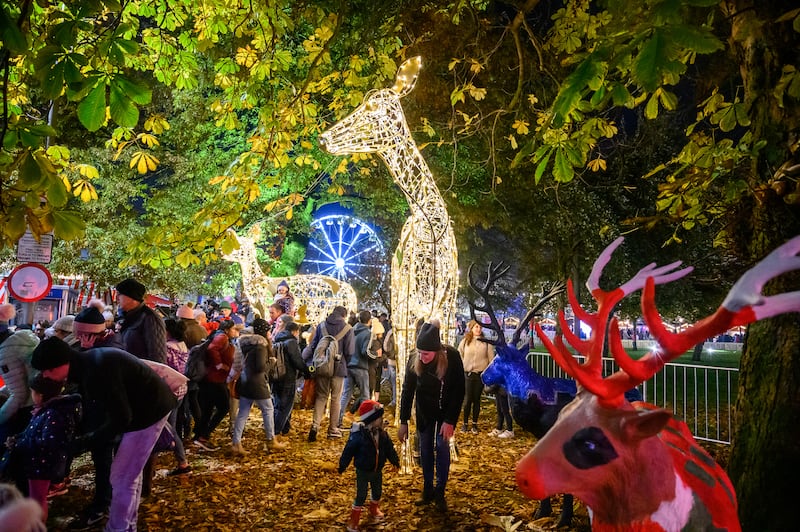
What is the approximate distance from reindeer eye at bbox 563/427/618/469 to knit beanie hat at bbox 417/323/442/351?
3254 mm

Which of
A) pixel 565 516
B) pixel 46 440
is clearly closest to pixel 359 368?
pixel 565 516

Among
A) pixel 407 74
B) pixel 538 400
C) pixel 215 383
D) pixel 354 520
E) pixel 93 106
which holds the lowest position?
pixel 354 520

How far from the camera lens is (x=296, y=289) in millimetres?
12086

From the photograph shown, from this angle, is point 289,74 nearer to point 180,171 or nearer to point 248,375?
point 180,171

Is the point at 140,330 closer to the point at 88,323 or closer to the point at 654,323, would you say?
the point at 88,323

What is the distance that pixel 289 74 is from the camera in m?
13.7

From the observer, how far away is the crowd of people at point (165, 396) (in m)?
3.84

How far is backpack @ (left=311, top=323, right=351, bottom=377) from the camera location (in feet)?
27.0

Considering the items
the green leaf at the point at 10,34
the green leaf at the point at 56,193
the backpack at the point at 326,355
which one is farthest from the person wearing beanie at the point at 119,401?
the backpack at the point at 326,355

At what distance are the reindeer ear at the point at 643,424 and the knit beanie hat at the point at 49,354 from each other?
377 centimetres

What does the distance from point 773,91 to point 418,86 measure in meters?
7.85

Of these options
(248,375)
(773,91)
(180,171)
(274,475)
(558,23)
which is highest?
(180,171)

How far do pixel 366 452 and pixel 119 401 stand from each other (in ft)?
6.97

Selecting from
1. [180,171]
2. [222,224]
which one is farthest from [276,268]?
[222,224]
